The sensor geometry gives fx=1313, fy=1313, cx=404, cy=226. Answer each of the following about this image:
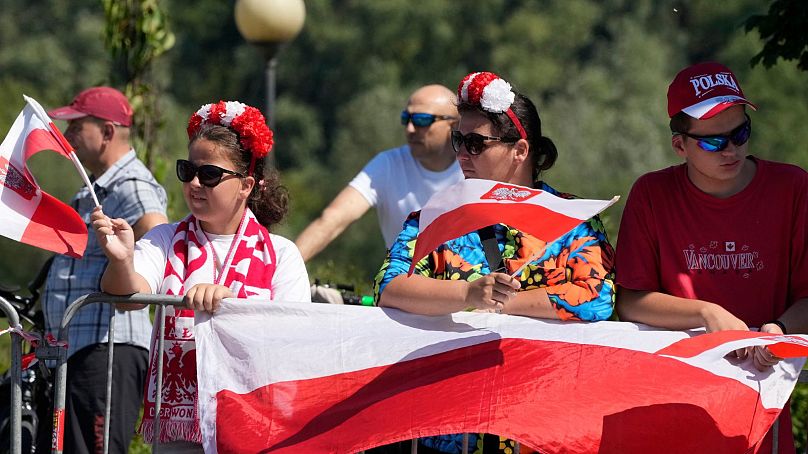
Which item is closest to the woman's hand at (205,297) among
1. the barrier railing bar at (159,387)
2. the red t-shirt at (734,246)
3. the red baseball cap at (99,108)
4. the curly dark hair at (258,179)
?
A: the barrier railing bar at (159,387)

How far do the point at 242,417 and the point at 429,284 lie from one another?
32.6 inches

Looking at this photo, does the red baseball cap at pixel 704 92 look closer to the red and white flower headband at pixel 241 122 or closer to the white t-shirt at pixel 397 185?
the red and white flower headband at pixel 241 122

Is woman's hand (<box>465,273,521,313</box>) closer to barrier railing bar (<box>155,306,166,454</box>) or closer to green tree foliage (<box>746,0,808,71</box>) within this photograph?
barrier railing bar (<box>155,306,166,454</box>)

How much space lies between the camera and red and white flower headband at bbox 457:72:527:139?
4805 millimetres

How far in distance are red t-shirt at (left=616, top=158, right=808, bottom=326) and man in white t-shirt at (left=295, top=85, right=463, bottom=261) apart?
2611mm

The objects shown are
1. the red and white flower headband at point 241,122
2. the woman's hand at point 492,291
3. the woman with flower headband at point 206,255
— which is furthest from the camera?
the red and white flower headband at point 241,122

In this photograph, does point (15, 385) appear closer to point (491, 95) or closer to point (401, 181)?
point (491, 95)

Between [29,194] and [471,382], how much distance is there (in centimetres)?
186

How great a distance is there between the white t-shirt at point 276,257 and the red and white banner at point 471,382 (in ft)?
0.66

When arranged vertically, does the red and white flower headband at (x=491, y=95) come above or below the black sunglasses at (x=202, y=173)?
above

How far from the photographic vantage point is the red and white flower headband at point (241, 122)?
16.6ft

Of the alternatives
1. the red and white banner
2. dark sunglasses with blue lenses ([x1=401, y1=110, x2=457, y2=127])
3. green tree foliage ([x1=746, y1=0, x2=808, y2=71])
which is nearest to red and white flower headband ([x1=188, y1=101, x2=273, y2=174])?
the red and white banner

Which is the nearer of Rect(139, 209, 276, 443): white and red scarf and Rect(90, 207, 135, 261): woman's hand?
Rect(90, 207, 135, 261): woman's hand

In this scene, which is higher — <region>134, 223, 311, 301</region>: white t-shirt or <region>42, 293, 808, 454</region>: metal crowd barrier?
<region>134, 223, 311, 301</region>: white t-shirt
